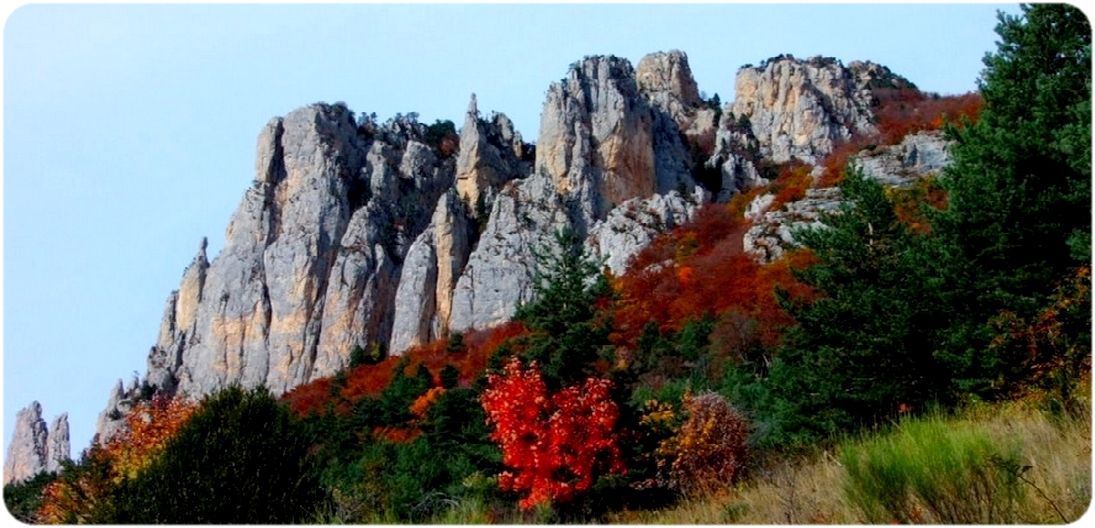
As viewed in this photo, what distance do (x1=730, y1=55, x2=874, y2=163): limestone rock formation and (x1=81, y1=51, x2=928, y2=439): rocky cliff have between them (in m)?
0.24

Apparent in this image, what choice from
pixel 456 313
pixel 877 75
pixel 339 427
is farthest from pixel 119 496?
pixel 877 75

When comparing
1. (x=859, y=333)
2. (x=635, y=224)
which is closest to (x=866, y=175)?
(x=635, y=224)

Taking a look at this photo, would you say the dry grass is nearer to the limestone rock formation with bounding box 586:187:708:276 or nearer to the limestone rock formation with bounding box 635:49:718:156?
the limestone rock formation with bounding box 586:187:708:276

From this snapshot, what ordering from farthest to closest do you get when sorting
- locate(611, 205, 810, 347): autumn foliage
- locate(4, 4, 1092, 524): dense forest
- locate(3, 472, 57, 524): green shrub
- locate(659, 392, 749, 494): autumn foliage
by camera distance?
locate(611, 205, 810, 347): autumn foliage, locate(3, 472, 57, 524): green shrub, locate(659, 392, 749, 494): autumn foliage, locate(4, 4, 1092, 524): dense forest

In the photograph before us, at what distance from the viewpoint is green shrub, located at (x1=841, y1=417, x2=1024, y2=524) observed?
4746 mm

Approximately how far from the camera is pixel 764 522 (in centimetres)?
600

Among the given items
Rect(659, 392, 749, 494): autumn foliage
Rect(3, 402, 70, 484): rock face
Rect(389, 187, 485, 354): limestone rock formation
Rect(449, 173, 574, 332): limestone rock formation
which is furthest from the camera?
Rect(3, 402, 70, 484): rock face

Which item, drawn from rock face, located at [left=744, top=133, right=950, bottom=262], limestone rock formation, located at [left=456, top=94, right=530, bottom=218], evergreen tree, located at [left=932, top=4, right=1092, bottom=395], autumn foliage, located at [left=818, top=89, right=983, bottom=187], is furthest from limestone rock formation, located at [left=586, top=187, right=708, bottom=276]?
evergreen tree, located at [left=932, top=4, right=1092, bottom=395]

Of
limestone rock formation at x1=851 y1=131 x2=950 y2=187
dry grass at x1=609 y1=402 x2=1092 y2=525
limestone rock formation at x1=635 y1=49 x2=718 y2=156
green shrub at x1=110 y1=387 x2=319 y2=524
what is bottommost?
dry grass at x1=609 y1=402 x2=1092 y2=525

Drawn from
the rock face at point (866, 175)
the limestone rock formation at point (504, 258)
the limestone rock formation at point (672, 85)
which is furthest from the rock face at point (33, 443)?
the limestone rock formation at point (672, 85)

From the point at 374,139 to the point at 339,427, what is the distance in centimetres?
4479

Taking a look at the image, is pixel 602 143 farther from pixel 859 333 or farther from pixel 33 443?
pixel 859 333

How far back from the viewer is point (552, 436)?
17.0m

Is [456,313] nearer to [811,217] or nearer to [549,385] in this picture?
[811,217]
